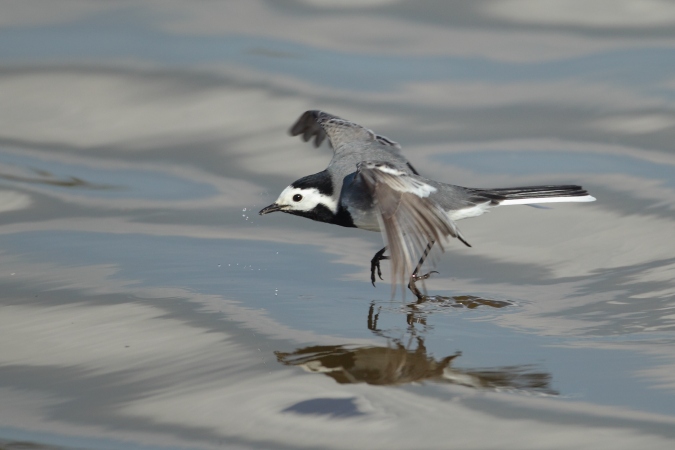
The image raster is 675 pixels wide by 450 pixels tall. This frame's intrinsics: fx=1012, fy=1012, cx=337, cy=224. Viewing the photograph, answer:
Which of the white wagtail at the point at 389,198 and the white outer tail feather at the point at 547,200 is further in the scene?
the white outer tail feather at the point at 547,200

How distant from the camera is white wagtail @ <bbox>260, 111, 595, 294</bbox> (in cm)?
697

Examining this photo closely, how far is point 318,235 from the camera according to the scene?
9.23m

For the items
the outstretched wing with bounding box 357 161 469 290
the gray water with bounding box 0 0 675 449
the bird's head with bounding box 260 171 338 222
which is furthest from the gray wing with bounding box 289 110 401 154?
the outstretched wing with bounding box 357 161 469 290

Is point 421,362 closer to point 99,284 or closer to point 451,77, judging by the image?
point 99,284

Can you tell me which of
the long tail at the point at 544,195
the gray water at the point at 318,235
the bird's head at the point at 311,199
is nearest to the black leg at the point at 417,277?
the gray water at the point at 318,235

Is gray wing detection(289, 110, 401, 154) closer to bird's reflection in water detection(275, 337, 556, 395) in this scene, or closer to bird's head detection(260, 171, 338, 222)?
bird's head detection(260, 171, 338, 222)

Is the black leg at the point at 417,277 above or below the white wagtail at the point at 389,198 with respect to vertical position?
below

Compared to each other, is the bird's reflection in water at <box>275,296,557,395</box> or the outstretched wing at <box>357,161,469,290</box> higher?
the outstretched wing at <box>357,161,469,290</box>

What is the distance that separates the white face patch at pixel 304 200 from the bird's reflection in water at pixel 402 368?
197 cm

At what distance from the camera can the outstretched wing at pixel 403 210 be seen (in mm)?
6887

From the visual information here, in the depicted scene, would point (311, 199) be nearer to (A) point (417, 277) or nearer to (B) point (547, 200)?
(A) point (417, 277)

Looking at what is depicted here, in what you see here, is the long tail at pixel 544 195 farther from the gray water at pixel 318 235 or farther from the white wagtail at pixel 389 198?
the gray water at pixel 318 235

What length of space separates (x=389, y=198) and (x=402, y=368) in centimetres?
153

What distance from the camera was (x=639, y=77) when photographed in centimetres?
1206
